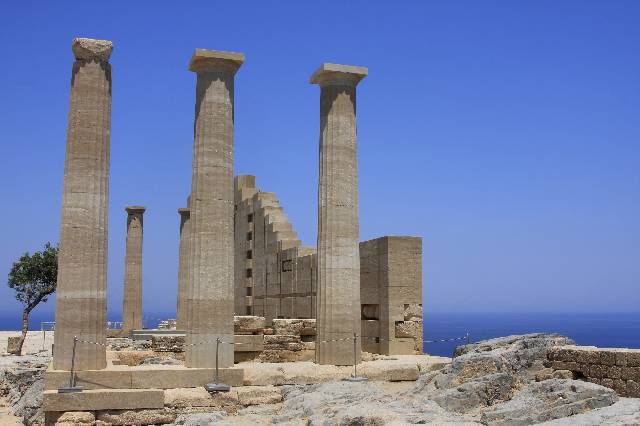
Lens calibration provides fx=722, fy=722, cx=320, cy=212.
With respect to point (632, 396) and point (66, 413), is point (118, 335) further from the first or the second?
point (632, 396)

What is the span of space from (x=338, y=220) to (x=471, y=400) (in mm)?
6683

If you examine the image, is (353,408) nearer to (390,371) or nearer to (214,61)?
(390,371)

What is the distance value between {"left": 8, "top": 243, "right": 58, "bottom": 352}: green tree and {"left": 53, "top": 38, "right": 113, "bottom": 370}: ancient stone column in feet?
81.6

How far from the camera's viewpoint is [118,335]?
3612cm

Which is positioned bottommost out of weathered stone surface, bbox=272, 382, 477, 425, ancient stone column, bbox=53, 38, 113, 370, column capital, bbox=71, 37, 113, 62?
weathered stone surface, bbox=272, 382, 477, 425

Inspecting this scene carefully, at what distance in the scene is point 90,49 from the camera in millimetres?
15977

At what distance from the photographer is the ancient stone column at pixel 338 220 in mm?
17938

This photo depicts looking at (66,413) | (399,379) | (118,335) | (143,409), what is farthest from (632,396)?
(118,335)

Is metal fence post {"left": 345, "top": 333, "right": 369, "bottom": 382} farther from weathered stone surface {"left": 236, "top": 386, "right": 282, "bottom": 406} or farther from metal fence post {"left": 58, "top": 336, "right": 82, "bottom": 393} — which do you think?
metal fence post {"left": 58, "top": 336, "right": 82, "bottom": 393}

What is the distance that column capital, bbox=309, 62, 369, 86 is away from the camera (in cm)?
1831

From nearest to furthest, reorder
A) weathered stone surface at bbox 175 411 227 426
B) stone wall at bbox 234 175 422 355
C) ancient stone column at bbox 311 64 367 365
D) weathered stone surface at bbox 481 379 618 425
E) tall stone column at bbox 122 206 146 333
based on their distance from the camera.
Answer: weathered stone surface at bbox 481 379 618 425 < weathered stone surface at bbox 175 411 227 426 < ancient stone column at bbox 311 64 367 365 < stone wall at bbox 234 175 422 355 < tall stone column at bbox 122 206 146 333

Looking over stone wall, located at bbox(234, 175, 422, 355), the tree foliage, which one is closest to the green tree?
the tree foliage

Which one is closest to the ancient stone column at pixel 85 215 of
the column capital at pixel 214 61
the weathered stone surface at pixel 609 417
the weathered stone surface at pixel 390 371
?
the column capital at pixel 214 61

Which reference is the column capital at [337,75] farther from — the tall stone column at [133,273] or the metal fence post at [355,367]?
the tall stone column at [133,273]
